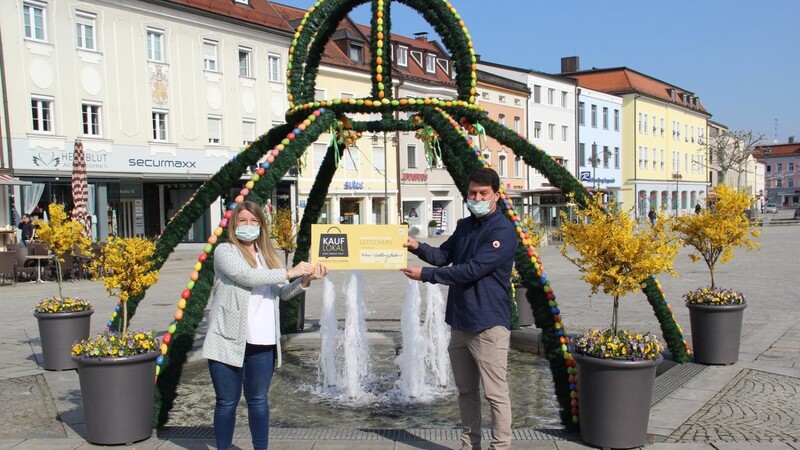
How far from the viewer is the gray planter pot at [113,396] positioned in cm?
521

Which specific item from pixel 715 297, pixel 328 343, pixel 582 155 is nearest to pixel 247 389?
pixel 328 343

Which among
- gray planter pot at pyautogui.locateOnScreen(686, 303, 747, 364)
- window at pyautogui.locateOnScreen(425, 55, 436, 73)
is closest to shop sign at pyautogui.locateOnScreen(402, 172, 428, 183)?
window at pyautogui.locateOnScreen(425, 55, 436, 73)

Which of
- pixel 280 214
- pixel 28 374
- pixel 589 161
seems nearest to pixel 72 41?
pixel 280 214

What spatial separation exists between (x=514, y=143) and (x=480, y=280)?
3223mm

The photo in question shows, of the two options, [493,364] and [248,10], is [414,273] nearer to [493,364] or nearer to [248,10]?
[493,364]

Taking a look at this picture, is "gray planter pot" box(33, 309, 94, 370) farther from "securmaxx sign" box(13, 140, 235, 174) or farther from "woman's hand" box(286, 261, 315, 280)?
"securmaxx sign" box(13, 140, 235, 174)

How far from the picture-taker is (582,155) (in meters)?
55.5

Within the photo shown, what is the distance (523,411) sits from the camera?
6719 millimetres

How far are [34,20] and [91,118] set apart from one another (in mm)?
3782

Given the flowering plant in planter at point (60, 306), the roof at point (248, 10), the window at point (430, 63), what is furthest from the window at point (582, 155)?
the flowering plant in planter at point (60, 306)

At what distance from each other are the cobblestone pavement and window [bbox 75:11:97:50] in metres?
24.9

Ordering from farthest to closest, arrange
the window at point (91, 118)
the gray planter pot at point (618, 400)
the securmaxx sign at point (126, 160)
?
1. the window at point (91, 118)
2. the securmaxx sign at point (126, 160)
3. the gray planter pot at point (618, 400)

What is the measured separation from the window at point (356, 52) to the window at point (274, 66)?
5.35 meters

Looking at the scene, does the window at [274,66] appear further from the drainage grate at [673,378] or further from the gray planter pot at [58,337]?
the drainage grate at [673,378]
